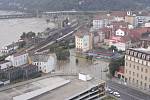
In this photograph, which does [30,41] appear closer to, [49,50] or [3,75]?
[49,50]

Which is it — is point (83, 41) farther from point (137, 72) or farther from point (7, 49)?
point (137, 72)

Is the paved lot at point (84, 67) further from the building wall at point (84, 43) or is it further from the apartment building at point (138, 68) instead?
the building wall at point (84, 43)

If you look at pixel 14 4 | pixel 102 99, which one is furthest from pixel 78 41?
pixel 14 4

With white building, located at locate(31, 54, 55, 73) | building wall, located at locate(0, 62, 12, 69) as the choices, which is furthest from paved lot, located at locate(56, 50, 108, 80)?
building wall, located at locate(0, 62, 12, 69)

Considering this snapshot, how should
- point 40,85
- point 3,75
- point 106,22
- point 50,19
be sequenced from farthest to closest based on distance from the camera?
point 50,19, point 106,22, point 3,75, point 40,85

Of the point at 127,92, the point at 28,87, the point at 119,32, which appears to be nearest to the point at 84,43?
the point at 119,32

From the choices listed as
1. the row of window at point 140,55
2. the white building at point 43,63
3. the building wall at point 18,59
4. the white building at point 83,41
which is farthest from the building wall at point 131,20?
the row of window at point 140,55

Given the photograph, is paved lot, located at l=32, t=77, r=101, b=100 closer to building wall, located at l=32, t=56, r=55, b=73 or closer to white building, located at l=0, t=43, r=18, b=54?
building wall, located at l=32, t=56, r=55, b=73
